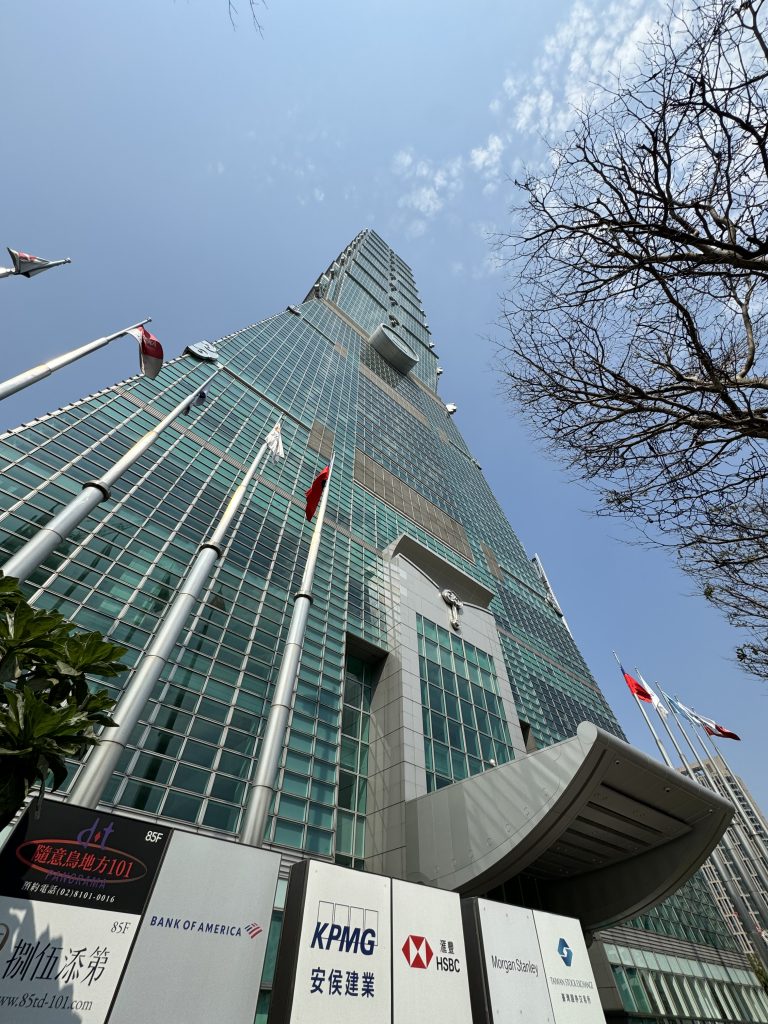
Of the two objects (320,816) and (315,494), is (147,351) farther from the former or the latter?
(320,816)

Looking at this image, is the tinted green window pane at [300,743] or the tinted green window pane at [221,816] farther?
the tinted green window pane at [300,743]

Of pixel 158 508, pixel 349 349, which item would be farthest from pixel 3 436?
pixel 349 349

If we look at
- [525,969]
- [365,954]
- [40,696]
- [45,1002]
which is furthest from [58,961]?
[525,969]

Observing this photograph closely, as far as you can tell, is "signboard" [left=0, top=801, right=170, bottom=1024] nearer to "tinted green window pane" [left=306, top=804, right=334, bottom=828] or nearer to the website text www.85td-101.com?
the website text www.85td-101.com

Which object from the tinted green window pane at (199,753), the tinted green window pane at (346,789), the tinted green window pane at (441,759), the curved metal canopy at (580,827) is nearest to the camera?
the curved metal canopy at (580,827)

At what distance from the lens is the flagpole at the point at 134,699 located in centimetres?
789

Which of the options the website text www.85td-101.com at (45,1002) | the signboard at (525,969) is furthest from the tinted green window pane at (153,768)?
the signboard at (525,969)

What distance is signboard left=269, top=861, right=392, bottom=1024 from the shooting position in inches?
267

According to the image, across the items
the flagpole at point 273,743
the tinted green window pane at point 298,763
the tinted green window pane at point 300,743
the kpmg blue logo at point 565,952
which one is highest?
the tinted green window pane at point 300,743

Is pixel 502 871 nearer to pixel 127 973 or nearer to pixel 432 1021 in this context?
pixel 432 1021

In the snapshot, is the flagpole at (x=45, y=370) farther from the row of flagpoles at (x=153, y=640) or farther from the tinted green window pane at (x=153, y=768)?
the tinted green window pane at (x=153, y=768)

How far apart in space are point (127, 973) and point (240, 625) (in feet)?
43.8

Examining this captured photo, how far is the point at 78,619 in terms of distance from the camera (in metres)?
14.9

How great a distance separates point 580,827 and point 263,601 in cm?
1382
